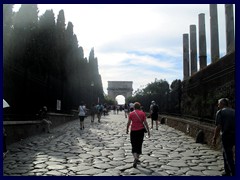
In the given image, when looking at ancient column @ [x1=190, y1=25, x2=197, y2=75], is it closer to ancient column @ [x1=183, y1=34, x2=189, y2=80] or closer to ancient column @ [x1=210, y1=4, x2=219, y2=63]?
ancient column @ [x1=183, y1=34, x2=189, y2=80]


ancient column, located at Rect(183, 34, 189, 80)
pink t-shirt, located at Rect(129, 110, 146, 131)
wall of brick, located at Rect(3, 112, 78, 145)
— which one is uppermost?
ancient column, located at Rect(183, 34, 189, 80)

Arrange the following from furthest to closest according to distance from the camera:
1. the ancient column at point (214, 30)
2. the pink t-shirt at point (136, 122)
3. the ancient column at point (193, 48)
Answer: the ancient column at point (193, 48)
the ancient column at point (214, 30)
the pink t-shirt at point (136, 122)

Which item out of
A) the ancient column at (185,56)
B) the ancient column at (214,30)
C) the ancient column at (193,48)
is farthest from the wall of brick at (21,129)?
the ancient column at (185,56)

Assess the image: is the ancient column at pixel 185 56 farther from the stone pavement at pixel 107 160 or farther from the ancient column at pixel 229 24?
the stone pavement at pixel 107 160

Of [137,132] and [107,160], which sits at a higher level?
[137,132]

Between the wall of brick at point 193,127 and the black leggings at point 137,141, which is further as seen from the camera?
the wall of brick at point 193,127

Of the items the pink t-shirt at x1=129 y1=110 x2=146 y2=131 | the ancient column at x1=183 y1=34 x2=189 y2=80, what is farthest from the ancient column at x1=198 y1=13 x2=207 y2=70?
the pink t-shirt at x1=129 y1=110 x2=146 y2=131

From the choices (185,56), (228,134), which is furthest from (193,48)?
(228,134)

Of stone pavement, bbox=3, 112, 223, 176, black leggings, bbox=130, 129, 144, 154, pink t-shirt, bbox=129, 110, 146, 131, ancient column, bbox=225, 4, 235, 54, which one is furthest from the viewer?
ancient column, bbox=225, 4, 235, 54

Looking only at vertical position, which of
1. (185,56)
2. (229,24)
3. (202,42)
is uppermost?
(229,24)

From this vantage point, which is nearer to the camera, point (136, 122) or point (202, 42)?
point (136, 122)

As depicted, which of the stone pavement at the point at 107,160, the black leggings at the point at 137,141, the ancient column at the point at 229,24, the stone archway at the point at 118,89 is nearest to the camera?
the stone pavement at the point at 107,160

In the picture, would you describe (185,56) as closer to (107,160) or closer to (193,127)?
(193,127)

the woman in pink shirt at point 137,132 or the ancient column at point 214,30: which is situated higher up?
the ancient column at point 214,30
